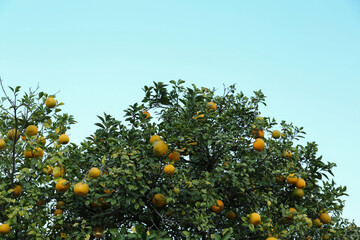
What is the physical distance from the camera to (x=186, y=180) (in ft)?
18.9

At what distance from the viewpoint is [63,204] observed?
21.0 feet

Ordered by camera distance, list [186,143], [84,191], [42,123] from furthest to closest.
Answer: [42,123] < [186,143] < [84,191]

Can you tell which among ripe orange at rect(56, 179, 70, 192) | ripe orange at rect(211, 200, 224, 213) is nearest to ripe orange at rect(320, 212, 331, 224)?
ripe orange at rect(211, 200, 224, 213)

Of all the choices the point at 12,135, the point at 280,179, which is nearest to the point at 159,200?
the point at 12,135

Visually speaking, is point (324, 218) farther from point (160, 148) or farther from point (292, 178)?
point (160, 148)

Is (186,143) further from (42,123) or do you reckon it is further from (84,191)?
(42,123)

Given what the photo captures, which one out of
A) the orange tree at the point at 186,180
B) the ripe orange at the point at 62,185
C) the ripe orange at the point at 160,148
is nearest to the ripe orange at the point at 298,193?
the orange tree at the point at 186,180

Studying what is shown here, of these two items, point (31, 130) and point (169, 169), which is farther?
point (31, 130)

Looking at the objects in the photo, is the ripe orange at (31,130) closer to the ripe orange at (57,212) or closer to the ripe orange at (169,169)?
the ripe orange at (57,212)

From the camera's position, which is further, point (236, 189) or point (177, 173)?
point (236, 189)

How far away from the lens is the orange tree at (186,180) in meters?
5.65

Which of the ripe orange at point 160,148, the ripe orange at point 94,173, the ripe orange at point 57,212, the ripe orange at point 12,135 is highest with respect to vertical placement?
the ripe orange at point 12,135

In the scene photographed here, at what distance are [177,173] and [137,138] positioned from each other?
978 mm

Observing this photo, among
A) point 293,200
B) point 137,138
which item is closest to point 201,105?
point 137,138
